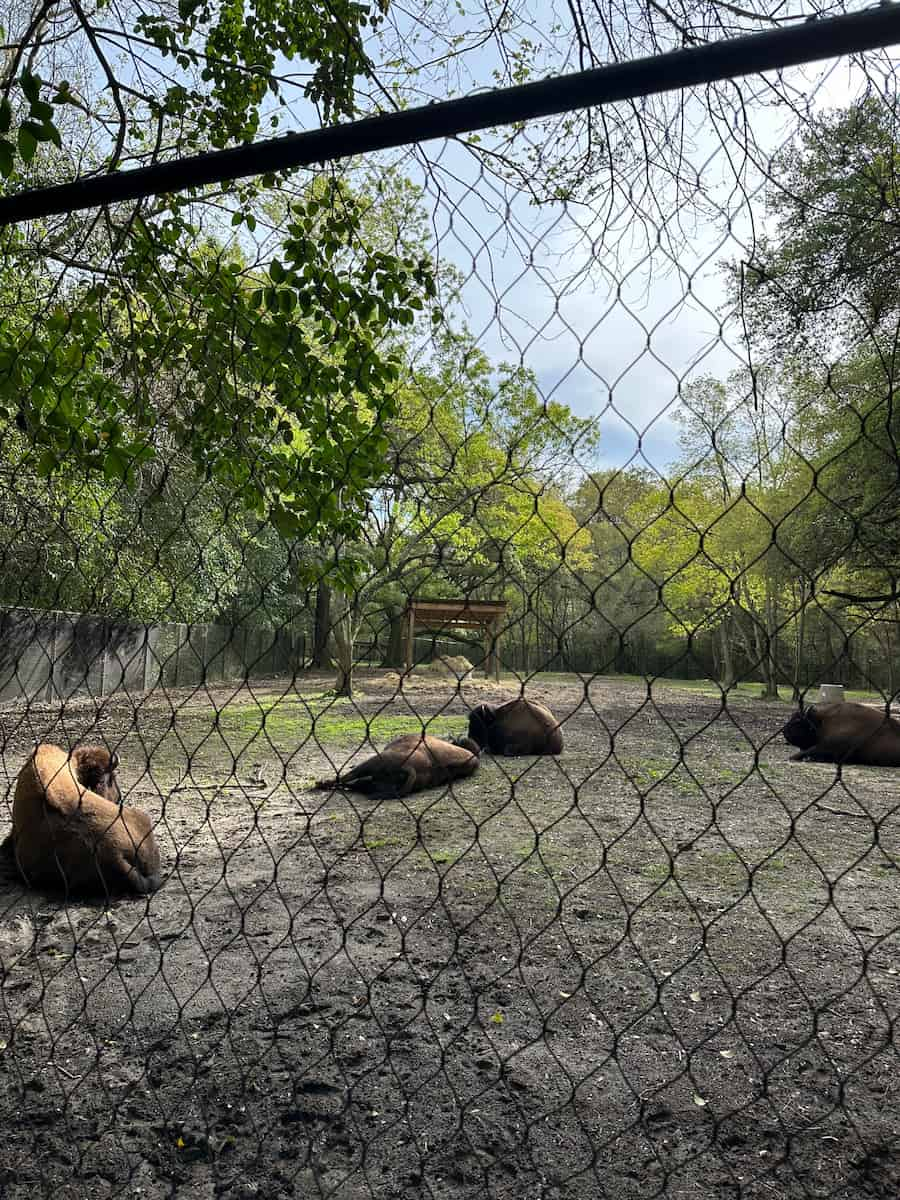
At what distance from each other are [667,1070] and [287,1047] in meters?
1.06

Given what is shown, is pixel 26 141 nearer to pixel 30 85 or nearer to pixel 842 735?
pixel 30 85

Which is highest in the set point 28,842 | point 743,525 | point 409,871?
point 743,525

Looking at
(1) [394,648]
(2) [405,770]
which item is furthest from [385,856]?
(1) [394,648]

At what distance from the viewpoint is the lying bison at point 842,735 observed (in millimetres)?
7551

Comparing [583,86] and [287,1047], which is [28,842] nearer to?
[287,1047]

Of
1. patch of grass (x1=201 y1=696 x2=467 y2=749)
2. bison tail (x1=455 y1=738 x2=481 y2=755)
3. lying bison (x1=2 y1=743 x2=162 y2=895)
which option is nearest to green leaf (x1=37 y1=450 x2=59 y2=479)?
lying bison (x1=2 y1=743 x2=162 y2=895)

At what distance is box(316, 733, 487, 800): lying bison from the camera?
5.96m

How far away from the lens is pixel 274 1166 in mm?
1857

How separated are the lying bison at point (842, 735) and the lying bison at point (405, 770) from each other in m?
3.07

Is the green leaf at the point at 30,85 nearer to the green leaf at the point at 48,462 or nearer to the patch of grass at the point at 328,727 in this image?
the green leaf at the point at 48,462

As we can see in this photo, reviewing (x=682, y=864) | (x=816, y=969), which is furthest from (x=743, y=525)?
(x=816, y=969)

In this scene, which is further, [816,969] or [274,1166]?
[816,969]

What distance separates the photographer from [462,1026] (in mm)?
2529

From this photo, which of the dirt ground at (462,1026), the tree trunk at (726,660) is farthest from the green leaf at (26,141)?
the tree trunk at (726,660)
